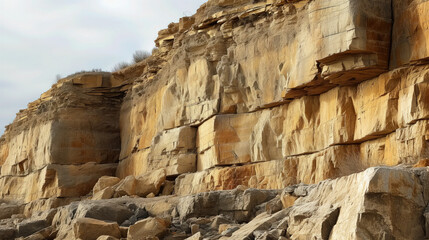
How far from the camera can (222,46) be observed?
19828 millimetres

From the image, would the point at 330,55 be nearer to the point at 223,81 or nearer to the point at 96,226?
the point at 223,81

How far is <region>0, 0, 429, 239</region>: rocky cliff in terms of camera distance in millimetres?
8039

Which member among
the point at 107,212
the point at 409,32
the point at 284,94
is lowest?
the point at 107,212

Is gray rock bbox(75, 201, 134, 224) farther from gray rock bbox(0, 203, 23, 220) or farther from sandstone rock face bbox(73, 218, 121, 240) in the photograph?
gray rock bbox(0, 203, 23, 220)

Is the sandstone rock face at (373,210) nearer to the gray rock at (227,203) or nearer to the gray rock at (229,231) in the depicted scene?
the gray rock at (229,231)

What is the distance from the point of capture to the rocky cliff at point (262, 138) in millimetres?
8039

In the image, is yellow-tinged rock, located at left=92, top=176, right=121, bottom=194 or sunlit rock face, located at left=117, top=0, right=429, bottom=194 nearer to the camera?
sunlit rock face, located at left=117, top=0, right=429, bottom=194

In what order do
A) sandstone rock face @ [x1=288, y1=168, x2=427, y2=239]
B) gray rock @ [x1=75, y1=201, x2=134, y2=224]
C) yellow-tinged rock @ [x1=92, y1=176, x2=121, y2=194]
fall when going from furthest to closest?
yellow-tinged rock @ [x1=92, y1=176, x2=121, y2=194] → gray rock @ [x1=75, y1=201, x2=134, y2=224] → sandstone rock face @ [x1=288, y1=168, x2=427, y2=239]

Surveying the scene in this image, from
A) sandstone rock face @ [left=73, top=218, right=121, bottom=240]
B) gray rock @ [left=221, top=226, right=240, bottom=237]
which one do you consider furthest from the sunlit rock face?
sandstone rock face @ [left=73, top=218, right=121, bottom=240]

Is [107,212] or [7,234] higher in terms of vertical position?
[107,212]

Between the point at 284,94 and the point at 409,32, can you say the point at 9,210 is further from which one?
the point at 409,32

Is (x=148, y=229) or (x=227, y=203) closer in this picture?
(x=148, y=229)

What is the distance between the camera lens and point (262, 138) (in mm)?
17156

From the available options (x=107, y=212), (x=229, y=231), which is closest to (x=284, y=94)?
(x=107, y=212)
